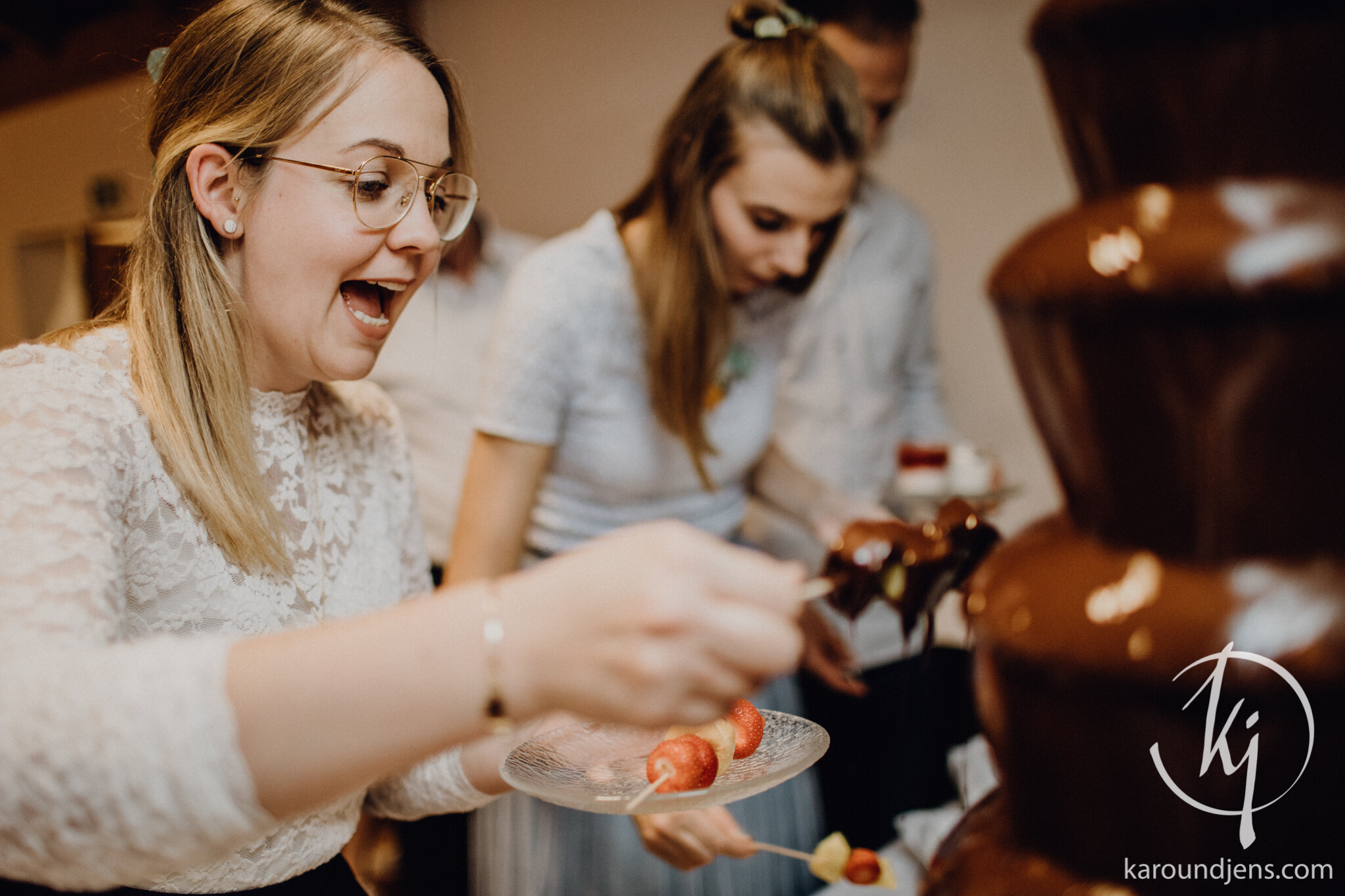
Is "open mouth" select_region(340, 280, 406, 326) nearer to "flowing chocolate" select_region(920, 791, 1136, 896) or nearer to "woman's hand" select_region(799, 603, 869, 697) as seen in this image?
"woman's hand" select_region(799, 603, 869, 697)

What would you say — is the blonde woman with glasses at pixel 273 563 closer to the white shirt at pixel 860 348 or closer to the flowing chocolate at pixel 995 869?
the flowing chocolate at pixel 995 869

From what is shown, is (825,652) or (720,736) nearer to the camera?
→ (720,736)

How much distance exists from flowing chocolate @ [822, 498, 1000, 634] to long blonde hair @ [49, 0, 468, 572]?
2.23 feet

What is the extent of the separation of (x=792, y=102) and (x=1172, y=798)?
4.71ft

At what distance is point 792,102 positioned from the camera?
1.66 m

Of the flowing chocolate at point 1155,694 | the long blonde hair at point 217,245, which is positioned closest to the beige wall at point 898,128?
the long blonde hair at point 217,245

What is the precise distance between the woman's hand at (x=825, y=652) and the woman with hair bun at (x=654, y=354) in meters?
0.16

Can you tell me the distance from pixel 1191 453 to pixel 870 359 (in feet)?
7.94

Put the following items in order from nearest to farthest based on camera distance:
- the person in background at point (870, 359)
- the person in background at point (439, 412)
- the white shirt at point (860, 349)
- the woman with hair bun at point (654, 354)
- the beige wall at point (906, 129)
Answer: the woman with hair bun at point (654, 354), the person in background at point (870, 359), the person in background at point (439, 412), the white shirt at point (860, 349), the beige wall at point (906, 129)

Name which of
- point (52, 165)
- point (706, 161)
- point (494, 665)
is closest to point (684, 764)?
point (494, 665)

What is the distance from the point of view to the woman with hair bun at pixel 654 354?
168cm

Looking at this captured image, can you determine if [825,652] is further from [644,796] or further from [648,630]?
[648,630]

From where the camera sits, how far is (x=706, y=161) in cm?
175

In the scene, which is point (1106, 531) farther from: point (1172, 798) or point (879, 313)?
point (879, 313)
